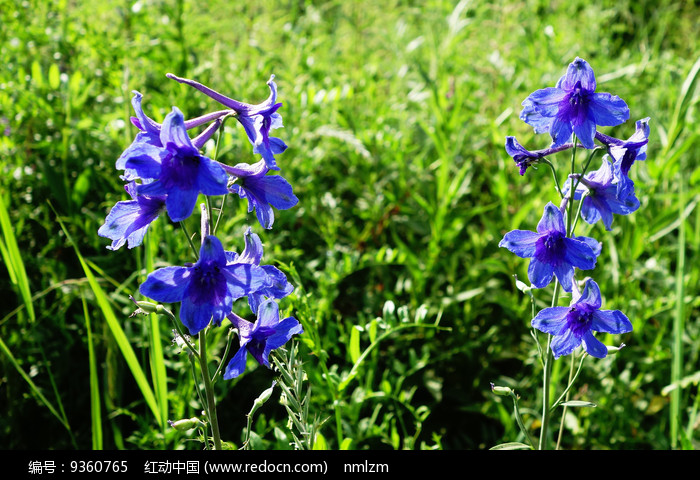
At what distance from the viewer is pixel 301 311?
1.91 m

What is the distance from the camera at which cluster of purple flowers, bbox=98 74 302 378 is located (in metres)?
1.30

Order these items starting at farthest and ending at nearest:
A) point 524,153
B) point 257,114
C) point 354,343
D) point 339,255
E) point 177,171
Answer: point 339,255 < point 354,343 < point 524,153 < point 257,114 < point 177,171

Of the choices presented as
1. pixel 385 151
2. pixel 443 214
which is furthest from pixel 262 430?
pixel 385 151

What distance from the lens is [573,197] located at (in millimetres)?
1638

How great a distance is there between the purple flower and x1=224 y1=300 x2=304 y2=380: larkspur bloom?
0.35m

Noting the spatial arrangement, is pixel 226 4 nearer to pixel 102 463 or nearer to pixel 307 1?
pixel 307 1

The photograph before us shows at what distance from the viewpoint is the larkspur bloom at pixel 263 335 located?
4.77 ft

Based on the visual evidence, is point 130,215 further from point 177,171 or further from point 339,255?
point 339,255

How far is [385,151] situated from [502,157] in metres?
0.70

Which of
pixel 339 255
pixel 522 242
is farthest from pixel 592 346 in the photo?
pixel 339 255

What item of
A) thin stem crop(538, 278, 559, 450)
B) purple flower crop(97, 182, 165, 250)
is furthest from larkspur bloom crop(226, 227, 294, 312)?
thin stem crop(538, 278, 559, 450)

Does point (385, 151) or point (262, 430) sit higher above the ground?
point (385, 151)

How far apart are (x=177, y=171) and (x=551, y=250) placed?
102cm

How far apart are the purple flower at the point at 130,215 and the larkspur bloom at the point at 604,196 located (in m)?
1.13
